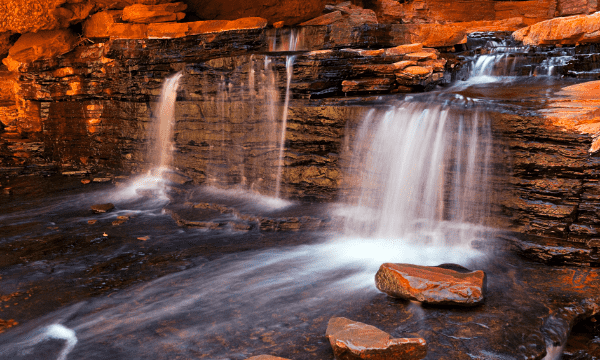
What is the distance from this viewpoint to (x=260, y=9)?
11.9 metres

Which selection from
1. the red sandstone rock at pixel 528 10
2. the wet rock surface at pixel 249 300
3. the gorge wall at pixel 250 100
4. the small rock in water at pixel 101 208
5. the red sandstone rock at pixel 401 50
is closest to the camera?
the wet rock surface at pixel 249 300

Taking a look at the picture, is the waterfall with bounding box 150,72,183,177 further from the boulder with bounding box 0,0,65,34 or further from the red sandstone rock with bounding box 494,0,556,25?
the red sandstone rock with bounding box 494,0,556,25

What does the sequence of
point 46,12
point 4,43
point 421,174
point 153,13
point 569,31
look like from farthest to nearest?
point 4,43, point 153,13, point 46,12, point 569,31, point 421,174

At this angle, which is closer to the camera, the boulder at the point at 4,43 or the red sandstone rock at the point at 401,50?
the red sandstone rock at the point at 401,50

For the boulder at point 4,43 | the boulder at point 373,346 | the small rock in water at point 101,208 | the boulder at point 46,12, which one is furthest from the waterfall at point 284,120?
the boulder at point 4,43

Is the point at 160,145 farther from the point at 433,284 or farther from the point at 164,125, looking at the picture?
the point at 433,284

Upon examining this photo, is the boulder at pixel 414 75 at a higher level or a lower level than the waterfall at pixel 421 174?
higher

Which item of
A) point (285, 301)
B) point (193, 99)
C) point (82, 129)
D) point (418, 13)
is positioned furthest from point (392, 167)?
point (418, 13)

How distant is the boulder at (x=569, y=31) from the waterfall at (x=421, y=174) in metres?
4.50

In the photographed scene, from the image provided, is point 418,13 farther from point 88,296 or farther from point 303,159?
point 88,296

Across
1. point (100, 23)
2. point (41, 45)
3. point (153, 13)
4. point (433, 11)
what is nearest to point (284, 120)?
point (153, 13)

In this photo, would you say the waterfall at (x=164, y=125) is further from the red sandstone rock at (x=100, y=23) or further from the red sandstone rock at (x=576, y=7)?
the red sandstone rock at (x=576, y=7)

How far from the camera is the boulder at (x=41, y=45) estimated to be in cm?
1184

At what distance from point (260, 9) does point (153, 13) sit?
9.34 feet
